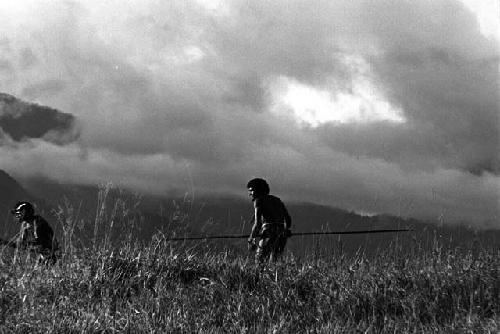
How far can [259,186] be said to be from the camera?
10.6 meters

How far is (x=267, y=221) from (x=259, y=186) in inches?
23.0

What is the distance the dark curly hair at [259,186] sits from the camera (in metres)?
10.6

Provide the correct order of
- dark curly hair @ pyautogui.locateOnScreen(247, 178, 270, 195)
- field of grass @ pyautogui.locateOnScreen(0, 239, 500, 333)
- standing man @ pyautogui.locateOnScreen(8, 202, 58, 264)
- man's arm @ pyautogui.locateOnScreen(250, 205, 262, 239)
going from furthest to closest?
1. dark curly hair @ pyautogui.locateOnScreen(247, 178, 270, 195)
2. man's arm @ pyautogui.locateOnScreen(250, 205, 262, 239)
3. standing man @ pyautogui.locateOnScreen(8, 202, 58, 264)
4. field of grass @ pyautogui.locateOnScreen(0, 239, 500, 333)

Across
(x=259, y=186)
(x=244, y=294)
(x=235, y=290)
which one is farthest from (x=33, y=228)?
(x=244, y=294)

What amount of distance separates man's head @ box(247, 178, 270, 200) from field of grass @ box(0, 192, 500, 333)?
2.60 metres

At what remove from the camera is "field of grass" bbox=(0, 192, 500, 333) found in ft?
17.8

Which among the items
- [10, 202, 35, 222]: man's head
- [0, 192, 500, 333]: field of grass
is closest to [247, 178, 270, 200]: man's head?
[0, 192, 500, 333]: field of grass

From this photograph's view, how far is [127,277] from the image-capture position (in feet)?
22.8

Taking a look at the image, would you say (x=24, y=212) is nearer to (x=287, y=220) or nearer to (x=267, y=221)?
(x=267, y=221)

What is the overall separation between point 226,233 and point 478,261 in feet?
13.7

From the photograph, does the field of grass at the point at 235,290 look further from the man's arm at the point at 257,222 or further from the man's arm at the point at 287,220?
the man's arm at the point at 287,220

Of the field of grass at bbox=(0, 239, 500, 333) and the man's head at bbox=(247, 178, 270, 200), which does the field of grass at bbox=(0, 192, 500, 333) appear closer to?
the field of grass at bbox=(0, 239, 500, 333)

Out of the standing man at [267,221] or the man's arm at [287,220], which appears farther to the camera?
the man's arm at [287,220]

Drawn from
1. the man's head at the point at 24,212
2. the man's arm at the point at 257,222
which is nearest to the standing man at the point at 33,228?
the man's head at the point at 24,212
